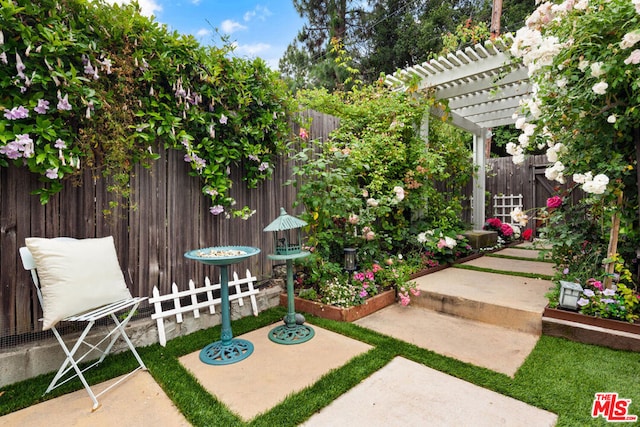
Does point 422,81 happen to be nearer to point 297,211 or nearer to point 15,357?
point 297,211

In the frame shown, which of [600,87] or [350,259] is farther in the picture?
[350,259]

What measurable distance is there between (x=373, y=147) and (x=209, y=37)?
2.10 m

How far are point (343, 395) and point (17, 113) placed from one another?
2.31 m

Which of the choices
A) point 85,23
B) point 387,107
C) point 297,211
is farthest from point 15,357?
point 387,107

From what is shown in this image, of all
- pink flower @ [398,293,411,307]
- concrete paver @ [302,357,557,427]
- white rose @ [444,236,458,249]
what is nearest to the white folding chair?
concrete paver @ [302,357,557,427]

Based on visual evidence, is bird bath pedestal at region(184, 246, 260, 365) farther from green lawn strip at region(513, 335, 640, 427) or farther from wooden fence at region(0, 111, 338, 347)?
green lawn strip at region(513, 335, 640, 427)

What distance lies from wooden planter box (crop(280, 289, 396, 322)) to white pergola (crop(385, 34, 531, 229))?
2332 mm

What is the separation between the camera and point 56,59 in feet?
5.89

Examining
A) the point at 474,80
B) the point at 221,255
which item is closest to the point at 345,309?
the point at 221,255

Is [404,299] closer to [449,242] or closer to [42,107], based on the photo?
[449,242]

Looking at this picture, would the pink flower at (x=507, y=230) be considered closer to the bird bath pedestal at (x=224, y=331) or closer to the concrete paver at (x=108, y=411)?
the bird bath pedestal at (x=224, y=331)

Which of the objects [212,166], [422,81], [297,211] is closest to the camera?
[212,166]

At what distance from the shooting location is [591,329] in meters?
2.22

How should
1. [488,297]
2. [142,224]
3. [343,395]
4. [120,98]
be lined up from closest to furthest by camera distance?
[343,395] < [120,98] < [142,224] < [488,297]
